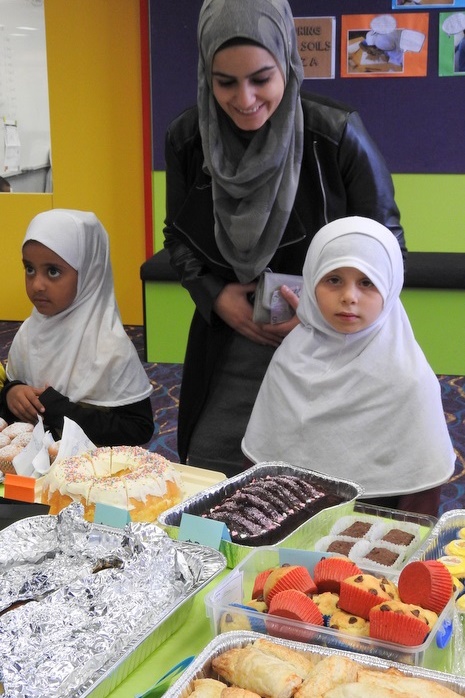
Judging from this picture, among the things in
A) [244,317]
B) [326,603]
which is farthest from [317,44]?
[326,603]

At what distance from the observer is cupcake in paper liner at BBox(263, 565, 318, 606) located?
108 cm

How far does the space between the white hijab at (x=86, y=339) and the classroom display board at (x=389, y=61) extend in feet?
9.21

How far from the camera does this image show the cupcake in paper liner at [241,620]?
Result: 1043mm

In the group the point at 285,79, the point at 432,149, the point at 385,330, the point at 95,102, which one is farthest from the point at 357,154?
the point at 95,102

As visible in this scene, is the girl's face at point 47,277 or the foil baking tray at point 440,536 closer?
the foil baking tray at point 440,536

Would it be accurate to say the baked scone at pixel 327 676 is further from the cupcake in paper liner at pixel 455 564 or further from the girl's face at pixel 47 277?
the girl's face at pixel 47 277

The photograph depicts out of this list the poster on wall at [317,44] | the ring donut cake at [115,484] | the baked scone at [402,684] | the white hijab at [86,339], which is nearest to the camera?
the baked scone at [402,684]

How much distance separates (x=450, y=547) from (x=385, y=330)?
60 cm

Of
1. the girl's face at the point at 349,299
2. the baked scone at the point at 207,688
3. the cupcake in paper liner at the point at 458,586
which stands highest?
the girl's face at the point at 349,299

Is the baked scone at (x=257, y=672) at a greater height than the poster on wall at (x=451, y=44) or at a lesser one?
lesser

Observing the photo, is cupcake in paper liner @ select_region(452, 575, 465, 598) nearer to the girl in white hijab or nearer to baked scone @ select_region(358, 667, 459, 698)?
baked scone @ select_region(358, 667, 459, 698)

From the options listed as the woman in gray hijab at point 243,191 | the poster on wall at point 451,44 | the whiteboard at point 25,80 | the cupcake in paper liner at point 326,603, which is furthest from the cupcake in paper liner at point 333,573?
the whiteboard at point 25,80

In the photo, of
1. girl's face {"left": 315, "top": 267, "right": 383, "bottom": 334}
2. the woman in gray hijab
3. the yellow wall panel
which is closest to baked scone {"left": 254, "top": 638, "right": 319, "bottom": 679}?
girl's face {"left": 315, "top": 267, "right": 383, "bottom": 334}

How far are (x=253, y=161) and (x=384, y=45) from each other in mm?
3167
